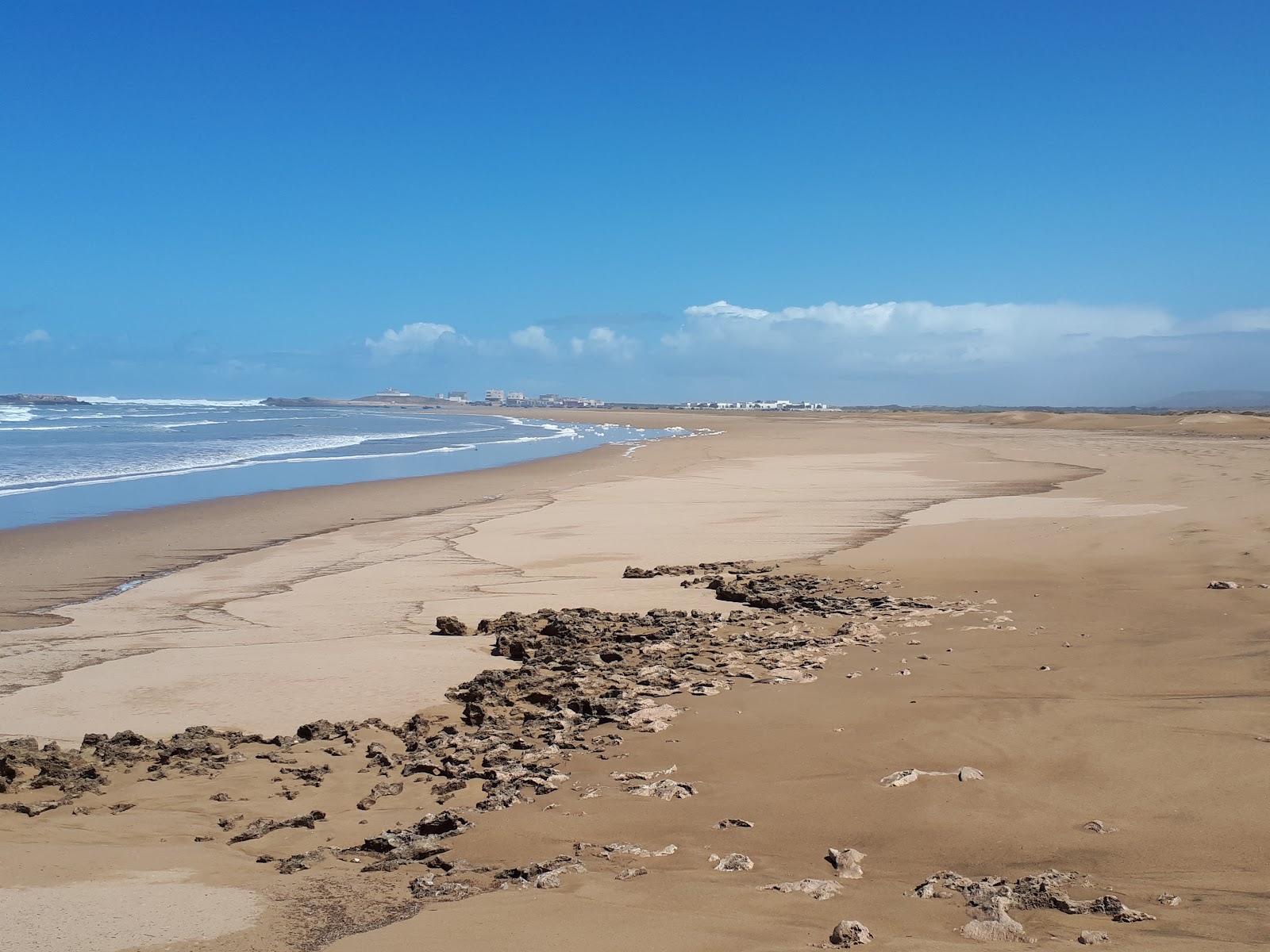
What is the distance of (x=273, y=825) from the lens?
4980 millimetres

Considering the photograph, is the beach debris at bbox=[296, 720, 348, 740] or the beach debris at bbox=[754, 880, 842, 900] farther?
the beach debris at bbox=[296, 720, 348, 740]

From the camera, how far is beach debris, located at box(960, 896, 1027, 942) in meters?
3.38

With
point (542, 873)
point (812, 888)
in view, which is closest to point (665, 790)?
point (542, 873)

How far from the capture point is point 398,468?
33375 millimetres

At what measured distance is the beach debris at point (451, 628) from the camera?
9.55 m

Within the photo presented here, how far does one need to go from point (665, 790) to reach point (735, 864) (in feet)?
3.36

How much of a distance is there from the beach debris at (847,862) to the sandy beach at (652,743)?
31 millimetres

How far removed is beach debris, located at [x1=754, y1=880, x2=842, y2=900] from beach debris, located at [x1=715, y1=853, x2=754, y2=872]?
23 centimetres

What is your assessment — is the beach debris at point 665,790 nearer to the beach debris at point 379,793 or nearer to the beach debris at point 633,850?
the beach debris at point 633,850

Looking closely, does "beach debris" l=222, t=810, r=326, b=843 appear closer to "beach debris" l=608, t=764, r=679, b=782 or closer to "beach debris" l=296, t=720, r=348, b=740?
"beach debris" l=296, t=720, r=348, b=740

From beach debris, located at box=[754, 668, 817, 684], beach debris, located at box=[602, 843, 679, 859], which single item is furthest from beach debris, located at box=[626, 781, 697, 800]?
beach debris, located at box=[754, 668, 817, 684]

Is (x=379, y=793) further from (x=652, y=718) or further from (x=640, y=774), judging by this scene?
(x=652, y=718)

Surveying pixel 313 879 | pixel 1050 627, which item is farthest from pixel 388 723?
pixel 1050 627

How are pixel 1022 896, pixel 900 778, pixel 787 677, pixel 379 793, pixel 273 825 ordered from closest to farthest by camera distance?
1. pixel 1022 896
2. pixel 273 825
3. pixel 900 778
4. pixel 379 793
5. pixel 787 677
